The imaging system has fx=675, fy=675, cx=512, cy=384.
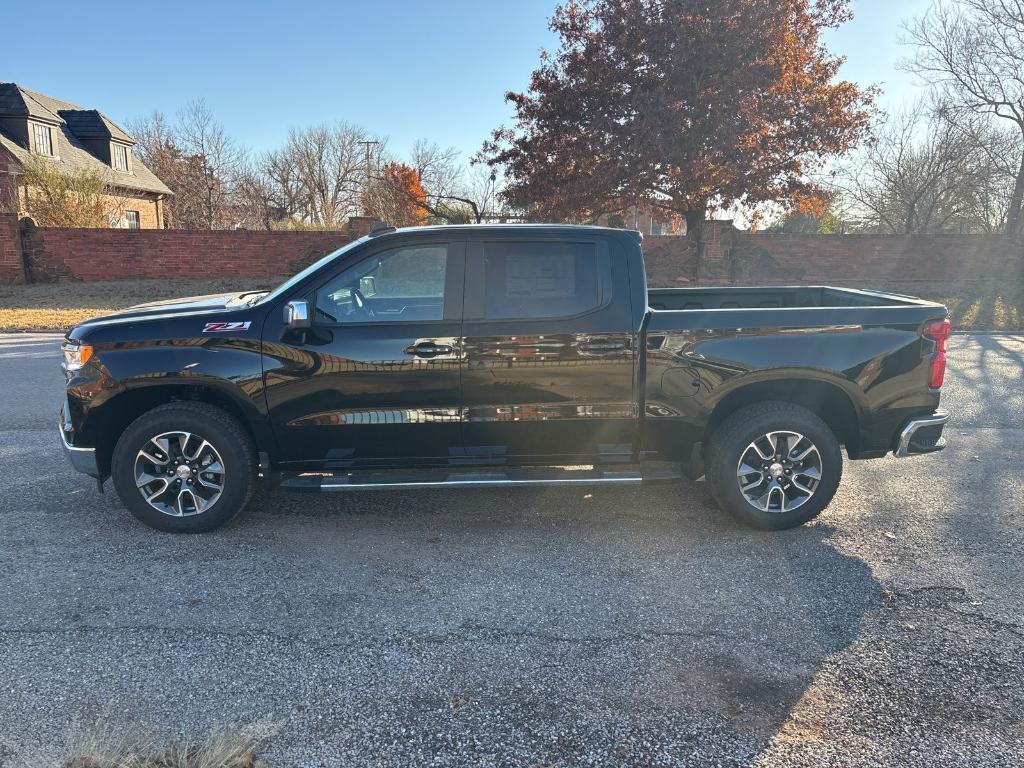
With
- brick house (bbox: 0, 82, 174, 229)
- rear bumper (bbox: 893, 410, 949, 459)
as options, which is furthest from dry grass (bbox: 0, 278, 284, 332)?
rear bumper (bbox: 893, 410, 949, 459)

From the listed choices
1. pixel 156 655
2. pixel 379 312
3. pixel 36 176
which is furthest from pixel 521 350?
pixel 36 176

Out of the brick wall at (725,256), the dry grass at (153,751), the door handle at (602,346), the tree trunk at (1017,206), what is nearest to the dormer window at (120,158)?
the brick wall at (725,256)

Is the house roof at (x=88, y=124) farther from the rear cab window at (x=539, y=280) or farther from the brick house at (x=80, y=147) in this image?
the rear cab window at (x=539, y=280)

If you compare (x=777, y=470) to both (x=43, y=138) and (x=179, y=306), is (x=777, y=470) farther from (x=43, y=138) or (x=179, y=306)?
(x=43, y=138)

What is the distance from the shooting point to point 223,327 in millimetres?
4137

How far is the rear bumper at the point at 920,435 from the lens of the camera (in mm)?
4352

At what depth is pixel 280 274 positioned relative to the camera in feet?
68.2

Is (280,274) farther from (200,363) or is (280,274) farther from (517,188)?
(200,363)

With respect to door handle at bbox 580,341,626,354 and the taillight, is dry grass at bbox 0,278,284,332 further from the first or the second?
the taillight

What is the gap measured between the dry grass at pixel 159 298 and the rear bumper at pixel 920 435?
11.5m

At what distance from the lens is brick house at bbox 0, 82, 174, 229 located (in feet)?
97.1

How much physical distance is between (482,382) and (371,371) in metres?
0.69

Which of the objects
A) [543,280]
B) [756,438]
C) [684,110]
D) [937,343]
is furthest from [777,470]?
[684,110]

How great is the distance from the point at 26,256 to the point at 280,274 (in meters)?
7.15
